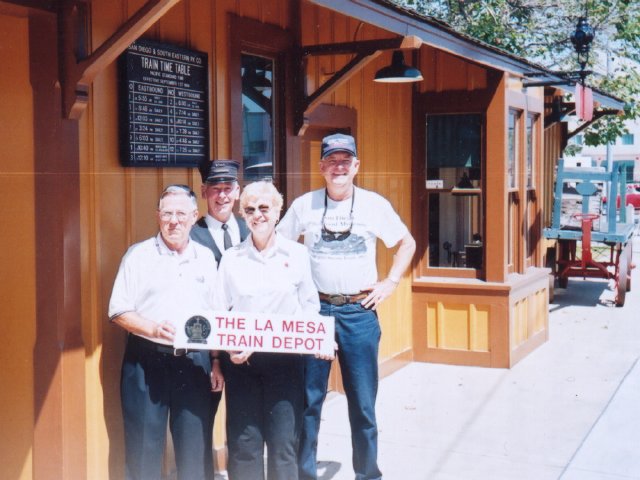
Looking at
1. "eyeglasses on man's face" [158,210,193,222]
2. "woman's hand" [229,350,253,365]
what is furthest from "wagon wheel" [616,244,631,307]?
"eyeglasses on man's face" [158,210,193,222]

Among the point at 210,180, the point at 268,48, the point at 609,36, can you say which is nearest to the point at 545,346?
the point at 268,48

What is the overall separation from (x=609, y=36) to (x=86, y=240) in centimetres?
1532

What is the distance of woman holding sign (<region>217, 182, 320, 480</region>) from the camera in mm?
3730

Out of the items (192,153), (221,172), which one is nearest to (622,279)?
(192,153)

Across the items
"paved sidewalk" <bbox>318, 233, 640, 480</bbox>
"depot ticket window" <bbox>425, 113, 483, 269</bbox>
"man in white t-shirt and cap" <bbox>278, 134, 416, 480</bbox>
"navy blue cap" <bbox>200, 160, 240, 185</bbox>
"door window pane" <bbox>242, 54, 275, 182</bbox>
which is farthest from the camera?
"depot ticket window" <bbox>425, 113, 483, 269</bbox>

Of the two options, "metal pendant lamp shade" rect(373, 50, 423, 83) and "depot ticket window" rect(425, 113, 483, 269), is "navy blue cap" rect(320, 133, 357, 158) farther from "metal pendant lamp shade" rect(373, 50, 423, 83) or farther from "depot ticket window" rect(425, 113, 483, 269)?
"depot ticket window" rect(425, 113, 483, 269)

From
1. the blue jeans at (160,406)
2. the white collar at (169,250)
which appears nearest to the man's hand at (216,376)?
the blue jeans at (160,406)

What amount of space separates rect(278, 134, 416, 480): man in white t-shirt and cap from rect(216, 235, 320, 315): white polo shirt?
526 mm

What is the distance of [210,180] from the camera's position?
4.12 metres

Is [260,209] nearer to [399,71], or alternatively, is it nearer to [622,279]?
[399,71]

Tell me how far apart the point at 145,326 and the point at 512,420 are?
3.50m

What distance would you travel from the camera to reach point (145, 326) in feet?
12.0

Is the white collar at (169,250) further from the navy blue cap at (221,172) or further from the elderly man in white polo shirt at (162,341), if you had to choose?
the navy blue cap at (221,172)

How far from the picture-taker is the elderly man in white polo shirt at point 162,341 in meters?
3.72
